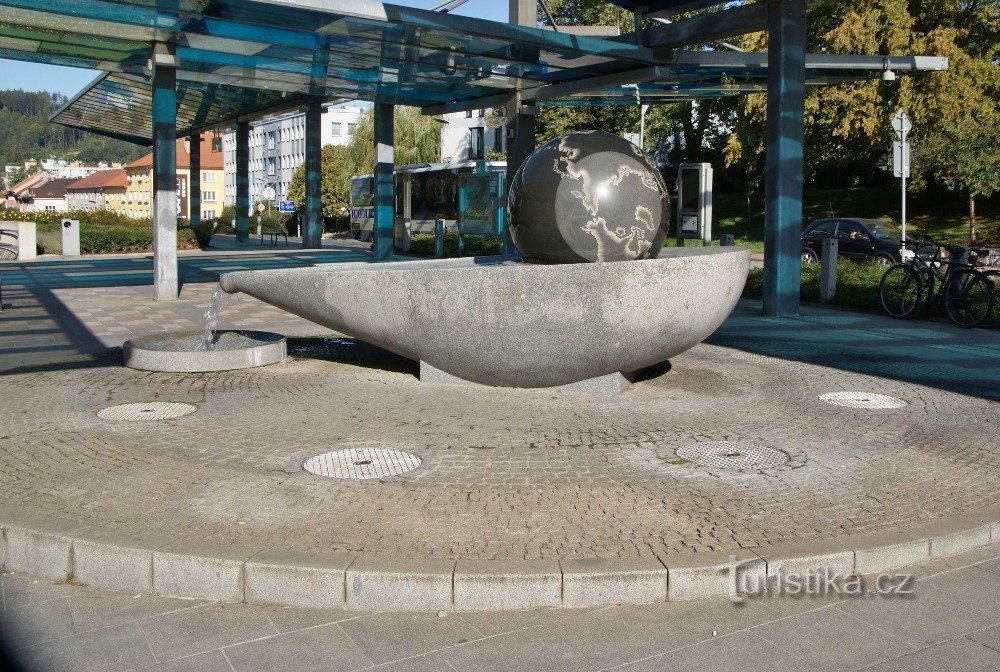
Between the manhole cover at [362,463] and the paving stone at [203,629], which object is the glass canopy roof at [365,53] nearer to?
the manhole cover at [362,463]

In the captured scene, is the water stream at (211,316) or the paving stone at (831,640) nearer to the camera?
the paving stone at (831,640)

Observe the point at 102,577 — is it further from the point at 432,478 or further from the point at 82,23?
the point at 82,23

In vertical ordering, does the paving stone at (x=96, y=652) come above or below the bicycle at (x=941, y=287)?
below

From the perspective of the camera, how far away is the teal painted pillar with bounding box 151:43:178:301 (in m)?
17.6

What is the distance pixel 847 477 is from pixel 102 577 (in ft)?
14.6

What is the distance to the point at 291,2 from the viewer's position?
13586 millimetres

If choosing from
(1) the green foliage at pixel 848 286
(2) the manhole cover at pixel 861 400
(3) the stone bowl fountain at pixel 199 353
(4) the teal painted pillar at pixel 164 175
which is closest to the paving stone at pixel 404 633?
(2) the manhole cover at pixel 861 400

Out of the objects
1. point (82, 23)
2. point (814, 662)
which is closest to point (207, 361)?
point (814, 662)

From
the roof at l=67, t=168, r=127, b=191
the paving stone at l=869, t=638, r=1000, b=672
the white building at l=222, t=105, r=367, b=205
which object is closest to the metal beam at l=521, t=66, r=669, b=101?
the paving stone at l=869, t=638, r=1000, b=672

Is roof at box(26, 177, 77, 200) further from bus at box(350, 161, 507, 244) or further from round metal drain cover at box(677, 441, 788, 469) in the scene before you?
round metal drain cover at box(677, 441, 788, 469)

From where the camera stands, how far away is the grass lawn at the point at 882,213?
A: 133 ft

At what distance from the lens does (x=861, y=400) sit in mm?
8883

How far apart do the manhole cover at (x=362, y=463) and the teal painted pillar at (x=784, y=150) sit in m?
10.4

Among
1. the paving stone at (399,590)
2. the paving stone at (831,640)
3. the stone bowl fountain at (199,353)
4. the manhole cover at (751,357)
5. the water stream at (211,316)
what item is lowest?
the paving stone at (831,640)
